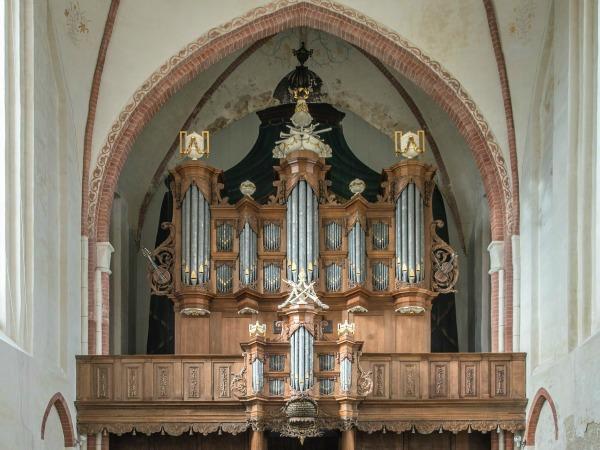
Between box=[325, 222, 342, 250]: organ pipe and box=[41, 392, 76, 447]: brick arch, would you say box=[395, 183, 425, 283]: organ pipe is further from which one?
box=[41, 392, 76, 447]: brick arch

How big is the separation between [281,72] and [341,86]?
1.34 meters

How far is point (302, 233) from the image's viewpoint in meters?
26.8

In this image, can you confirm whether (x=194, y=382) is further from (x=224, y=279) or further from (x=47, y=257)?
(x=47, y=257)

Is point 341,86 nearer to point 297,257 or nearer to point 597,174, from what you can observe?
point 297,257

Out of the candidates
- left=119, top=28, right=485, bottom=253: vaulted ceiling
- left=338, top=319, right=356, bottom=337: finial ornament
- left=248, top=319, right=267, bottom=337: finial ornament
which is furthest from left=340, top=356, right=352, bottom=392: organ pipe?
left=119, top=28, right=485, bottom=253: vaulted ceiling

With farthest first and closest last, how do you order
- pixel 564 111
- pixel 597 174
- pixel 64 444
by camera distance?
pixel 64 444 < pixel 564 111 < pixel 597 174

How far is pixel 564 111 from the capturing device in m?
22.2

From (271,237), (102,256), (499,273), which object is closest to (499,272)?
(499,273)

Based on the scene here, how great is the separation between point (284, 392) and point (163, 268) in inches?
161

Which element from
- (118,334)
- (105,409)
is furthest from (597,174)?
(118,334)

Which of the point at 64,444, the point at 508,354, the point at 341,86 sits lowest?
the point at 64,444

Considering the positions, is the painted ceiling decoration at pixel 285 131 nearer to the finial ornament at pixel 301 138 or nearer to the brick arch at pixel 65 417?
the finial ornament at pixel 301 138

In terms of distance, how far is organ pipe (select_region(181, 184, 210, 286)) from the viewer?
26766mm

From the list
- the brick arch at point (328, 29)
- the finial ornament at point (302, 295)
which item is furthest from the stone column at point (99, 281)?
the finial ornament at point (302, 295)
